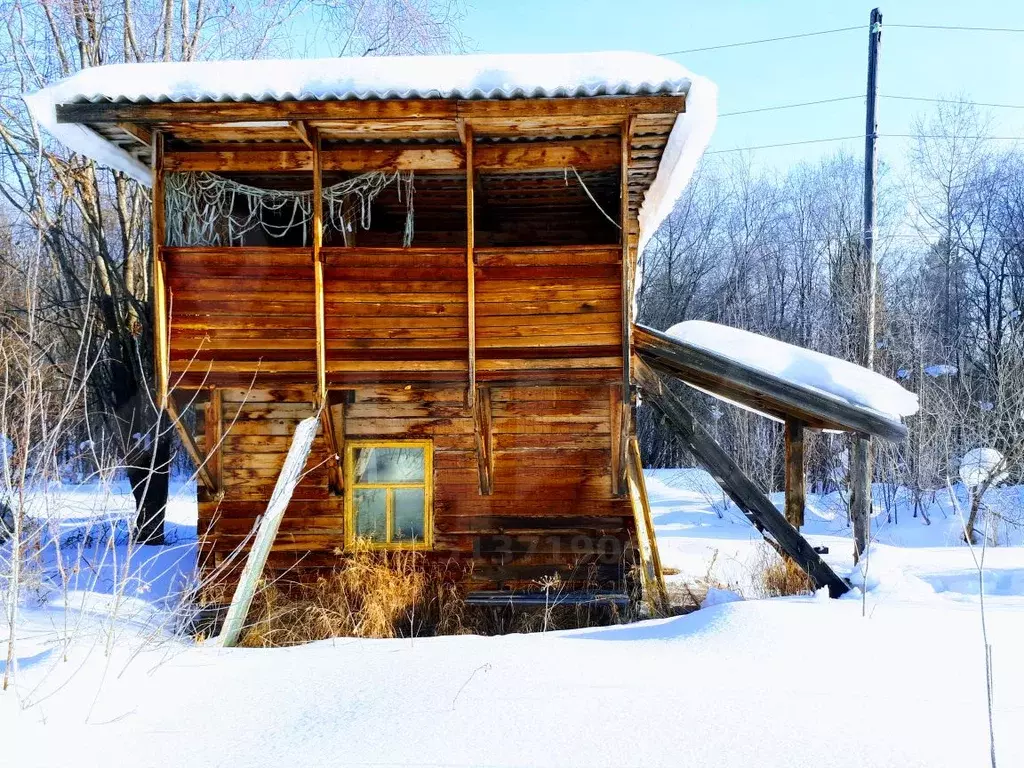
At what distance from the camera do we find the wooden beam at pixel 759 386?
8414 mm

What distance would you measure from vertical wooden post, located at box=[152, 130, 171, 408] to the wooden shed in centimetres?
3

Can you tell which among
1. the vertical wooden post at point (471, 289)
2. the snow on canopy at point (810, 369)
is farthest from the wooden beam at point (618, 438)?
the vertical wooden post at point (471, 289)

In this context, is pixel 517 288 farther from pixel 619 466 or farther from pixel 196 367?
pixel 196 367

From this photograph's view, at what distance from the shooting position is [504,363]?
8016 millimetres

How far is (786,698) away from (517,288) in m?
4.76

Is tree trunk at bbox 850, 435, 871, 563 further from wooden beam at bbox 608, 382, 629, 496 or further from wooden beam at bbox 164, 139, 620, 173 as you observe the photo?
wooden beam at bbox 164, 139, 620, 173

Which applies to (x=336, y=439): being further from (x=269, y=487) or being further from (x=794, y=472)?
(x=794, y=472)

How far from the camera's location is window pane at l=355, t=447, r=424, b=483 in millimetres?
9539

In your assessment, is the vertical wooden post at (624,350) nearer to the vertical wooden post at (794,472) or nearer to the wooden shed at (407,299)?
the wooden shed at (407,299)

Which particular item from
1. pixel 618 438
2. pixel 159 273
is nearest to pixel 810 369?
pixel 618 438

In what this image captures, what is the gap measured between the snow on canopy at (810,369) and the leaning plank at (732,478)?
788 millimetres

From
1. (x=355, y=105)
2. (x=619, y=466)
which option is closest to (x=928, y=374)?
(x=619, y=466)

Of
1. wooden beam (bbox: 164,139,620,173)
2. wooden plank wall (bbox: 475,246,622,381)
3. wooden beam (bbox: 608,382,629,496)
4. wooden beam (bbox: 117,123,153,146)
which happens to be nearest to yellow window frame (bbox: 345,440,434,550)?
wooden plank wall (bbox: 475,246,622,381)

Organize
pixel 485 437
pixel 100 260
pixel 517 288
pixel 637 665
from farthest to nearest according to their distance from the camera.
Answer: pixel 100 260, pixel 485 437, pixel 517 288, pixel 637 665
